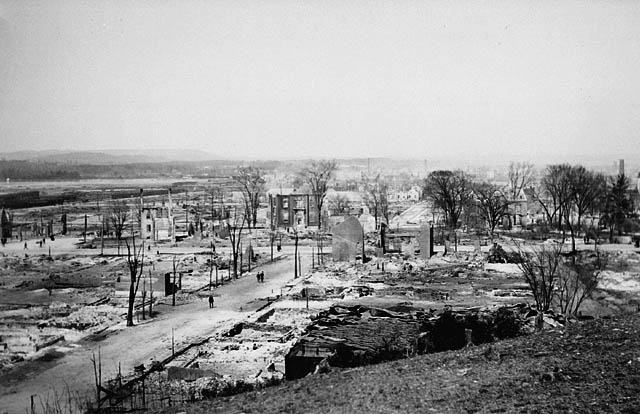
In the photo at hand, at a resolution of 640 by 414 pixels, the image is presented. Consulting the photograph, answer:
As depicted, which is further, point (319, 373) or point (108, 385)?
point (108, 385)

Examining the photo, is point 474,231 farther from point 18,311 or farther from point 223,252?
point 18,311

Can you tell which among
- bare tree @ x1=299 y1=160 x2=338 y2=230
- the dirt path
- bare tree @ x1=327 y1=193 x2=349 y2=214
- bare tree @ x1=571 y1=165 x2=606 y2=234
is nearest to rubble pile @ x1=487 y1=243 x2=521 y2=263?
the dirt path

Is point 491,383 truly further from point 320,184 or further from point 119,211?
point 320,184

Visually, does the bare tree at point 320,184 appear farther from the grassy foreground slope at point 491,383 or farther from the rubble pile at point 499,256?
the grassy foreground slope at point 491,383

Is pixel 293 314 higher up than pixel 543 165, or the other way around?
pixel 543 165

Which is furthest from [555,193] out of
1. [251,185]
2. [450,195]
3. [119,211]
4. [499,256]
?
[119,211]

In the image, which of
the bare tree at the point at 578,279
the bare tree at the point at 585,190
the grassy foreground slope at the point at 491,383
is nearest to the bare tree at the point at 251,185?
the bare tree at the point at 585,190

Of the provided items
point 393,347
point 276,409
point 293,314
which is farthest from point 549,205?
point 276,409

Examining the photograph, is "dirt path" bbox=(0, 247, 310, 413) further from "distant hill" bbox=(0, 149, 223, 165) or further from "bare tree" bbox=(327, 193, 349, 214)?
"bare tree" bbox=(327, 193, 349, 214)
